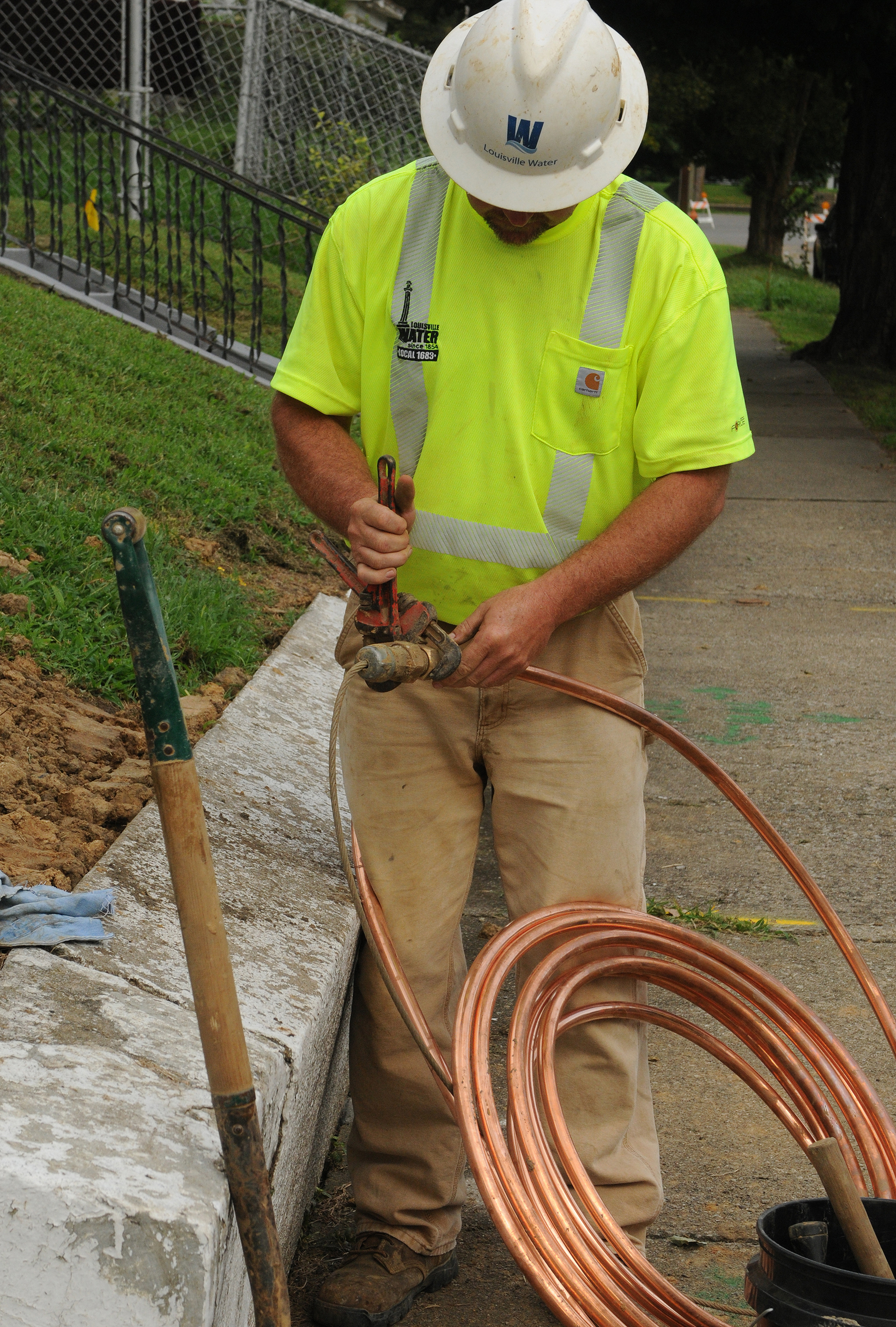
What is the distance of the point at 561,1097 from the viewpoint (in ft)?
8.80

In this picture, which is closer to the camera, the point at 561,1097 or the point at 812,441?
the point at 561,1097

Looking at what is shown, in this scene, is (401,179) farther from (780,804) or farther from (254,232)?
(254,232)

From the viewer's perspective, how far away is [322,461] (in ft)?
8.56

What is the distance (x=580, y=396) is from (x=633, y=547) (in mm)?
296

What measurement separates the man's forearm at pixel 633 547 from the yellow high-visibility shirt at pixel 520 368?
0.05 meters

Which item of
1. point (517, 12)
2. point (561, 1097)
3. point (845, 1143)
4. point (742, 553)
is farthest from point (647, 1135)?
point (742, 553)

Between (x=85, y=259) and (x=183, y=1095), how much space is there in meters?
9.62

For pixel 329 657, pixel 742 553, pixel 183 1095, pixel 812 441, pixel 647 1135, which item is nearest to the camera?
pixel 183 1095

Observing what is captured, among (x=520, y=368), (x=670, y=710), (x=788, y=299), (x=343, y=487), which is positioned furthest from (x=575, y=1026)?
(x=788, y=299)

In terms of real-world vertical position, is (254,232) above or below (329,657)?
above

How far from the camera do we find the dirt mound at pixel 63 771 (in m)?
2.83

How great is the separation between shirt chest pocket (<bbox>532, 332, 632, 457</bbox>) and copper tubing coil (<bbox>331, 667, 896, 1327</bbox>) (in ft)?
1.47

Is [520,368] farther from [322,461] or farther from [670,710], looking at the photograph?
[670,710]

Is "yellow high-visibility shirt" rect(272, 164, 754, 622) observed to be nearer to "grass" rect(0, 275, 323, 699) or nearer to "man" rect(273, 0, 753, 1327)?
"man" rect(273, 0, 753, 1327)
